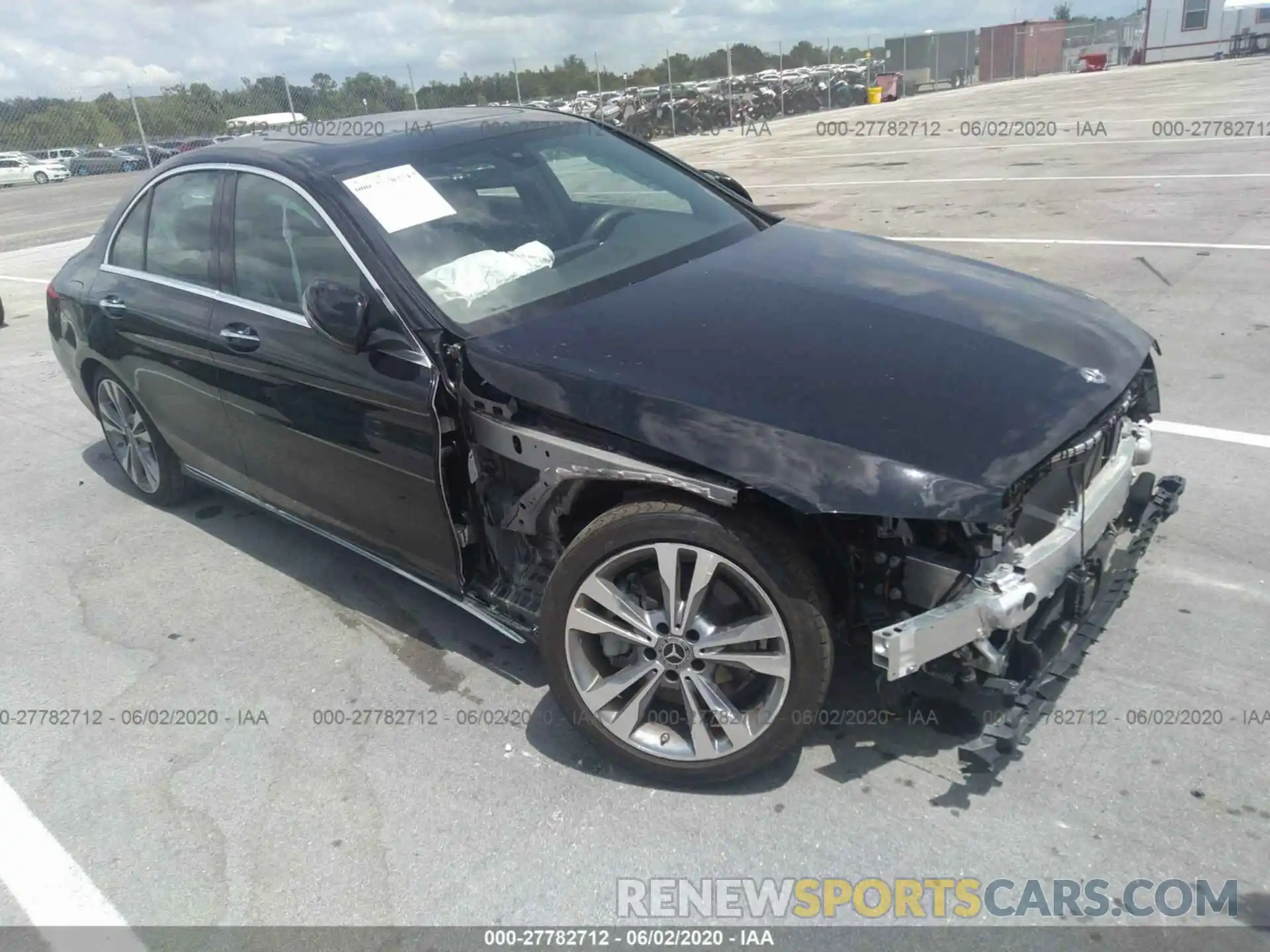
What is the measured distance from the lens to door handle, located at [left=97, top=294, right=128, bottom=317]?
4.43m

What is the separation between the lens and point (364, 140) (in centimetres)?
379

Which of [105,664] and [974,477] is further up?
[974,477]

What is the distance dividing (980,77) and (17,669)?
167ft

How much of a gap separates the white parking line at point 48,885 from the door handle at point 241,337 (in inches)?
67.5

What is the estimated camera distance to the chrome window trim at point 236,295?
3158mm

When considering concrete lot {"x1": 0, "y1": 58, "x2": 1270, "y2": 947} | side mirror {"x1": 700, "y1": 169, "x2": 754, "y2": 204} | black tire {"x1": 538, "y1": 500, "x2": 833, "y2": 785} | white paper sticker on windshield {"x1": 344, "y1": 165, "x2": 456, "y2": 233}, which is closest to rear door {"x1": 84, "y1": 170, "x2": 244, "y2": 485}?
concrete lot {"x1": 0, "y1": 58, "x2": 1270, "y2": 947}

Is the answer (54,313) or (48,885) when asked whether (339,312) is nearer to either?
(48,885)

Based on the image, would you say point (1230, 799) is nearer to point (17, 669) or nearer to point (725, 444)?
point (725, 444)

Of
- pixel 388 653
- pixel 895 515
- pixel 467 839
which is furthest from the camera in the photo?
pixel 388 653

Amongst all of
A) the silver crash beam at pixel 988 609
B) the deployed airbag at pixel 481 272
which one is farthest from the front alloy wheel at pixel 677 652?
the deployed airbag at pixel 481 272

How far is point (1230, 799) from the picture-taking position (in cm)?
255

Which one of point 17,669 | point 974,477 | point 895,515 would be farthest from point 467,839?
point 17,669

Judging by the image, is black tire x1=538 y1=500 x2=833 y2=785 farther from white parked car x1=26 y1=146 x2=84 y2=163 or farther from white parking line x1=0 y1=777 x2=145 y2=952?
white parked car x1=26 y1=146 x2=84 y2=163

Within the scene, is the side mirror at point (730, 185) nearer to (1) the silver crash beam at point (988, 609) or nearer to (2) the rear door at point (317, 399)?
(2) the rear door at point (317, 399)
